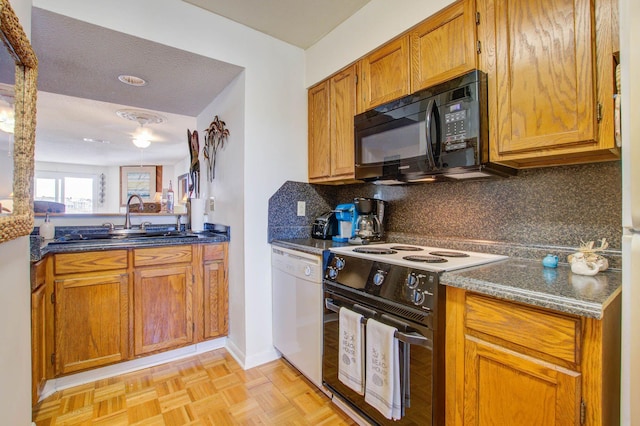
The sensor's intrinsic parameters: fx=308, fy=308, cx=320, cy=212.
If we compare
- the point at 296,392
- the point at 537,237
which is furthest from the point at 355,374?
the point at 537,237

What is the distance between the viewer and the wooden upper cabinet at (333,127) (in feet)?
6.89

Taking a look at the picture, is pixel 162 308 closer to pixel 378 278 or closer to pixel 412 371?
pixel 378 278

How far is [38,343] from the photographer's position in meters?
1.64

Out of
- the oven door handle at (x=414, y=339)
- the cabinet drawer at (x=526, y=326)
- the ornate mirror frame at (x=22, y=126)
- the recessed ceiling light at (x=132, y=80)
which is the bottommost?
the oven door handle at (x=414, y=339)

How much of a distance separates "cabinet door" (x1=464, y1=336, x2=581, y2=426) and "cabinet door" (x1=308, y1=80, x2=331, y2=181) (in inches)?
60.3

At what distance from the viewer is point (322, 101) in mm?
2354

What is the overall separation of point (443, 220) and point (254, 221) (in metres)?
1.28

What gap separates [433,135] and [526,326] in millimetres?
913

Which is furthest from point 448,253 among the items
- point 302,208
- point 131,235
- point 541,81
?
point 131,235

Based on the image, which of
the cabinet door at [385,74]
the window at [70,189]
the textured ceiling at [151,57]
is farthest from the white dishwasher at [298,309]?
the window at [70,189]

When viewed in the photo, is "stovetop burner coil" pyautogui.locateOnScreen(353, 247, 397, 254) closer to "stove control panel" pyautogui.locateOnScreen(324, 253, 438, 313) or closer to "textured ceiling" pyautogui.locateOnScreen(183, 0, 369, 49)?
"stove control panel" pyautogui.locateOnScreen(324, 253, 438, 313)

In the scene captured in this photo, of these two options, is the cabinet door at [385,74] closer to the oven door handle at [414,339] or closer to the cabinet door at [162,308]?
the oven door handle at [414,339]

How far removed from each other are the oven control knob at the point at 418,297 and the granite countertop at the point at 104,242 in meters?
1.64

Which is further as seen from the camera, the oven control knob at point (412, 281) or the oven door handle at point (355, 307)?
the oven door handle at point (355, 307)
